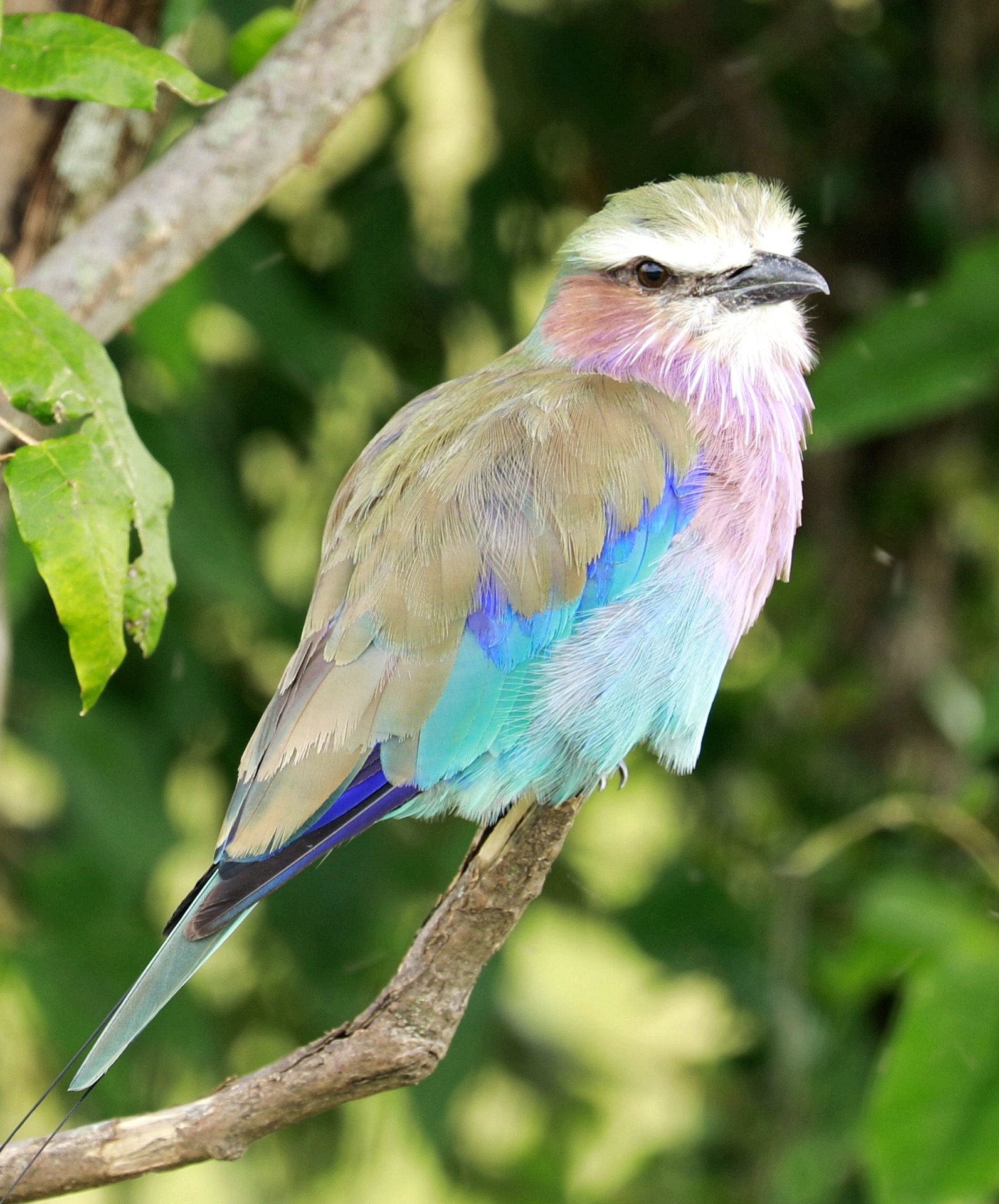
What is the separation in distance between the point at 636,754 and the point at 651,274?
76.1 inches

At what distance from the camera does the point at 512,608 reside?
103 inches

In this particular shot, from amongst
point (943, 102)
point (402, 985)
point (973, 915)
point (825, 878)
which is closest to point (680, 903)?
point (825, 878)

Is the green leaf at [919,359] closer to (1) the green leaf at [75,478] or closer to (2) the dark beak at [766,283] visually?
(2) the dark beak at [766,283]

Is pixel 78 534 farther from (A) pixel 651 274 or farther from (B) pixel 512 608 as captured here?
(A) pixel 651 274

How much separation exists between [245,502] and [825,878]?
192 centimetres

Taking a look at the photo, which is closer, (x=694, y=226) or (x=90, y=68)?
(x=90, y=68)

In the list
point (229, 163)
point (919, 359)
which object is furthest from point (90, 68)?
point (919, 359)

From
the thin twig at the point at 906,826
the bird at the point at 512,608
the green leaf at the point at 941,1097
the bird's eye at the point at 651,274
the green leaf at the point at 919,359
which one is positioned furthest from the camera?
the thin twig at the point at 906,826

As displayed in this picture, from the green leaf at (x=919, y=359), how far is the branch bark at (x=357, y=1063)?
63.7 inches

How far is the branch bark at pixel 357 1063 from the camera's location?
2.16 meters

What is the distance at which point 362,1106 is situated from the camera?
464cm

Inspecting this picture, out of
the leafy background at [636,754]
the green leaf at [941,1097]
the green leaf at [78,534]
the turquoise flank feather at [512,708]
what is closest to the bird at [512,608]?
the turquoise flank feather at [512,708]

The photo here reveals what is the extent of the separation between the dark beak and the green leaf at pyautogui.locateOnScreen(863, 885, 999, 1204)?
4.33ft

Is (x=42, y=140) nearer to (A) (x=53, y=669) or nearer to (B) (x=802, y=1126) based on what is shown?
(A) (x=53, y=669)
